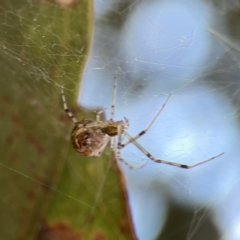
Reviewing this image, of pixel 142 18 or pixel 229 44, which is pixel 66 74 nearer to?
pixel 142 18

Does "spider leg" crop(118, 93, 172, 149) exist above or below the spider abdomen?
above

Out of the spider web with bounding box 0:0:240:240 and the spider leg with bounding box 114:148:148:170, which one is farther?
the spider leg with bounding box 114:148:148:170

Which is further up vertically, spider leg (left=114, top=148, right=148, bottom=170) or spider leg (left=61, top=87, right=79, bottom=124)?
spider leg (left=61, top=87, right=79, bottom=124)

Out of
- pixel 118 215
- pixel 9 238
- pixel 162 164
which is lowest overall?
pixel 9 238

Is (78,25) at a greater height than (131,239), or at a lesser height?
greater

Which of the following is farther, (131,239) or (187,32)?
(131,239)

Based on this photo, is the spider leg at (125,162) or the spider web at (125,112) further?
the spider leg at (125,162)

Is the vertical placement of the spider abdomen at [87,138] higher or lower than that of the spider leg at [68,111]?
lower

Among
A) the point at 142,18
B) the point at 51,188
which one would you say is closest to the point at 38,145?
the point at 51,188
